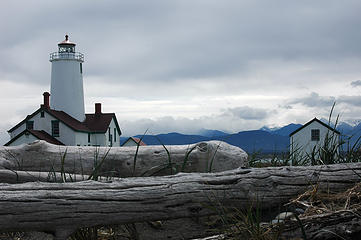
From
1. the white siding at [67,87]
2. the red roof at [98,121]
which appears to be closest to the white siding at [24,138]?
the white siding at [67,87]

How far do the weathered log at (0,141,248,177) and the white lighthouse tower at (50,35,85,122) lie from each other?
113ft

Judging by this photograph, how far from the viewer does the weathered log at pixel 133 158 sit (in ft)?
23.5

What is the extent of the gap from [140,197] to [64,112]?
39352mm

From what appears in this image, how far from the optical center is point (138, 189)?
4039 millimetres

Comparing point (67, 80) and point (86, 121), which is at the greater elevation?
point (67, 80)

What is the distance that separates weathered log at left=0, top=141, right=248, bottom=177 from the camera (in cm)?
718

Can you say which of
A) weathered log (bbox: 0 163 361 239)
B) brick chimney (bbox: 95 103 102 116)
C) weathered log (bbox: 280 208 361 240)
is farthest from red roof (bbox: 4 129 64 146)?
A: weathered log (bbox: 280 208 361 240)

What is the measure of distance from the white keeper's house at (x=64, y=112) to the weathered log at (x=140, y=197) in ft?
121

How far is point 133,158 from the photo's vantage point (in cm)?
730

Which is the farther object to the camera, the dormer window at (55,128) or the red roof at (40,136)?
the dormer window at (55,128)

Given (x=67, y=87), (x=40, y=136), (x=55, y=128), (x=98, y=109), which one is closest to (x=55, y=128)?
(x=55, y=128)

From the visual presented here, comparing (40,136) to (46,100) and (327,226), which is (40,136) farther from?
(327,226)

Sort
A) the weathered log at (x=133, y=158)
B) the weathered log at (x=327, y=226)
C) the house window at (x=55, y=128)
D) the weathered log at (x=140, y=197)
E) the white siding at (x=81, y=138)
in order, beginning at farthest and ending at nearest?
1. the white siding at (x=81, y=138)
2. the house window at (x=55, y=128)
3. the weathered log at (x=133, y=158)
4. the weathered log at (x=140, y=197)
5. the weathered log at (x=327, y=226)

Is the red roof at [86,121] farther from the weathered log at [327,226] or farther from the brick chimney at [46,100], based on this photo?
the weathered log at [327,226]
